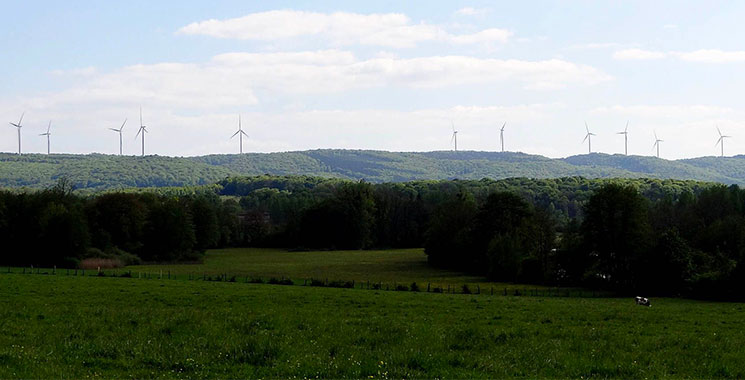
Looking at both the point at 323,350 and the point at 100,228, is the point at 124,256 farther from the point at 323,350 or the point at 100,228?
the point at 323,350

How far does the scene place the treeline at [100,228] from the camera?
293 ft

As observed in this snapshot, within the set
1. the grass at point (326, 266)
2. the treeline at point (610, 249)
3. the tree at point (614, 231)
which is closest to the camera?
the treeline at point (610, 249)

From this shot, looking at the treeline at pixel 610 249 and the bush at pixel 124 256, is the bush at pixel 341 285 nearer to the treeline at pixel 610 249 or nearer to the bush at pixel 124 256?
the treeline at pixel 610 249

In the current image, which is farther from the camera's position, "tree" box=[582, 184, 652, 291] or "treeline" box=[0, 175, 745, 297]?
"tree" box=[582, 184, 652, 291]

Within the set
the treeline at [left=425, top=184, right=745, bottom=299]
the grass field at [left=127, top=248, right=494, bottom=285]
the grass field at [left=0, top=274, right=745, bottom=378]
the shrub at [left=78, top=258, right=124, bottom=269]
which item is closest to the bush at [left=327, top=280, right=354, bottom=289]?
the grass field at [left=127, top=248, right=494, bottom=285]

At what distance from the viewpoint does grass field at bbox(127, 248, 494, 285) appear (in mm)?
83375

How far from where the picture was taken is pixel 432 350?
15.5 metres

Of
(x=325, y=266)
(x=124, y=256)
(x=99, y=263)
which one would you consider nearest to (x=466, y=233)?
(x=325, y=266)

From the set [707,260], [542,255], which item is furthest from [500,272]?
[707,260]

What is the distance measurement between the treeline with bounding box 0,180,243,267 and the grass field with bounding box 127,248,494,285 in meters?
5.52

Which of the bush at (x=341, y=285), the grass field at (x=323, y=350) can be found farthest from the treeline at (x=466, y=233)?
the grass field at (x=323, y=350)

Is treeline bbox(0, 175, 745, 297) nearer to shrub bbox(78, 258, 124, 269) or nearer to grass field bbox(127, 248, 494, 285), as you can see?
shrub bbox(78, 258, 124, 269)

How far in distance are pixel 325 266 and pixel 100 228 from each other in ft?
108

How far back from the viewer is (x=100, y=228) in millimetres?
101438
